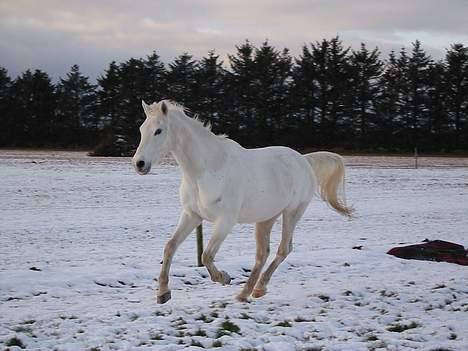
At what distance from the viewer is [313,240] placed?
1217 centimetres

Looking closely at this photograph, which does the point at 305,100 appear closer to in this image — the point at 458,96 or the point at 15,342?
the point at 458,96

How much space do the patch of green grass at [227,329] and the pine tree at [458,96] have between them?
49938 millimetres

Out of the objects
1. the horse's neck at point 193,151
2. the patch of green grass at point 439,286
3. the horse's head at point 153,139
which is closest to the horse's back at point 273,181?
the horse's neck at point 193,151

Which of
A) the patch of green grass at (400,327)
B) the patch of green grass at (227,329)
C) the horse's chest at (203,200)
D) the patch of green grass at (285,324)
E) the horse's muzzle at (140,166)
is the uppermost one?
the horse's muzzle at (140,166)

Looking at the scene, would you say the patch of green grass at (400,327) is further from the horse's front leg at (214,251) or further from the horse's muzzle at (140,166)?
the horse's muzzle at (140,166)

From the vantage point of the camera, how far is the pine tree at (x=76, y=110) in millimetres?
56562

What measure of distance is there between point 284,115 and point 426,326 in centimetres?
4852

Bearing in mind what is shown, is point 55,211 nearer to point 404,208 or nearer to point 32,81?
point 404,208

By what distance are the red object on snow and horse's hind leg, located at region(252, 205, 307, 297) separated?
2995 mm

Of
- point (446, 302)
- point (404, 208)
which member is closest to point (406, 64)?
point (404, 208)

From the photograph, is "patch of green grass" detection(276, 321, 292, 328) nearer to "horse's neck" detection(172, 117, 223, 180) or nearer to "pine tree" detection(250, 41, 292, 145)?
"horse's neck" detection(172, 117, 223, 180)

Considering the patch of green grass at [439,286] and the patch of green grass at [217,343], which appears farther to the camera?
the patch of green grass at [439,286]

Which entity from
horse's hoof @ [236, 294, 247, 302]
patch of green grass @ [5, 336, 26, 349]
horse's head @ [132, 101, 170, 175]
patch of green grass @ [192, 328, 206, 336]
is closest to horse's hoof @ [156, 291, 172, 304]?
horse's hoof @ [236, 294, 247, 302]

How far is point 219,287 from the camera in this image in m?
7.78
